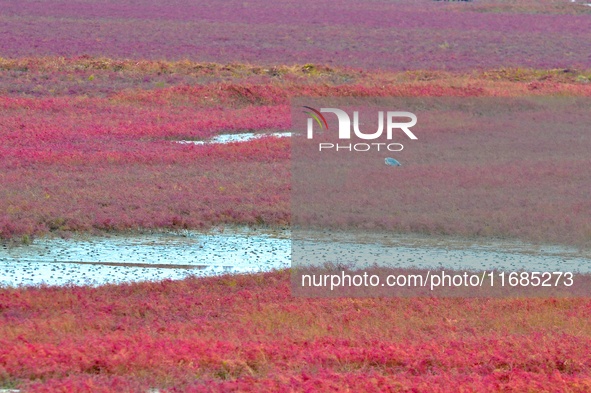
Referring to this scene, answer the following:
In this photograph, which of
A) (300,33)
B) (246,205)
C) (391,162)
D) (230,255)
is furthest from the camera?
(300,33)

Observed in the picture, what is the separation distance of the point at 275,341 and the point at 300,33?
141ft

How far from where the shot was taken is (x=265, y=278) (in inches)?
438

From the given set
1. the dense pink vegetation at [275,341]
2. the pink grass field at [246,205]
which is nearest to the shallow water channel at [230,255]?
the pink grass field at [246,205]

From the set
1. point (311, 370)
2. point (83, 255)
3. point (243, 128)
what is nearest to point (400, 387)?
point (311, 370)

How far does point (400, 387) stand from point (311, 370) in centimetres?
81

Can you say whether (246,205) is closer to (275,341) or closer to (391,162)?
(391,162)

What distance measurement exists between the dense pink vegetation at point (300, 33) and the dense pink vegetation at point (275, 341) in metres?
27.5

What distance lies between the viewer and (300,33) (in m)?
49.6

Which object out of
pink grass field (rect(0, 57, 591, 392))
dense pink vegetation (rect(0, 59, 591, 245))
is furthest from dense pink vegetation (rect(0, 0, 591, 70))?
dense pink vegetation (rect(0, 59, 591, 245))

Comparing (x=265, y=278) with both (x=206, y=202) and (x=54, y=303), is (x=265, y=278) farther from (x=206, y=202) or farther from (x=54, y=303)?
(x=206, y=202)

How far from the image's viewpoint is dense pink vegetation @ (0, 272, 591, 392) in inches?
271

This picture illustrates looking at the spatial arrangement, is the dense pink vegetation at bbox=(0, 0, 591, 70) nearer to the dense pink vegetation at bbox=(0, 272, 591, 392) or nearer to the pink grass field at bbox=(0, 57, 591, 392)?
the pink grass field at bbox=(0, 57, 591, 392)

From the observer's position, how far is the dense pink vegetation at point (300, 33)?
39091 millimetres

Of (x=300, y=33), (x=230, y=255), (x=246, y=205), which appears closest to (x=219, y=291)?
(x=230, y=255)
